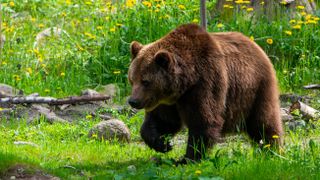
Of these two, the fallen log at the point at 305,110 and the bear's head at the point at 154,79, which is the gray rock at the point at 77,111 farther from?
the bear's head at the point at 154,79

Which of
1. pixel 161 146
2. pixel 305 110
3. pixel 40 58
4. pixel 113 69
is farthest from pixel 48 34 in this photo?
pixel 161 146

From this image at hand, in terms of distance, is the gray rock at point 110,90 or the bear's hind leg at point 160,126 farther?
the gray rock at point 110,90

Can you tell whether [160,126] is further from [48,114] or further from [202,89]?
[48,114]

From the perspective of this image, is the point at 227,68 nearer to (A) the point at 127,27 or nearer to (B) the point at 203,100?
(B) the point at 203,100

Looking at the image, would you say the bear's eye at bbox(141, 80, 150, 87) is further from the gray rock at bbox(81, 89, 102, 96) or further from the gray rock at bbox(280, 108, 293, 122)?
the gray rock at bbox(81, 89, 102, 96)

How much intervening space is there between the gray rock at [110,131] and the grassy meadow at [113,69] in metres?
0.10

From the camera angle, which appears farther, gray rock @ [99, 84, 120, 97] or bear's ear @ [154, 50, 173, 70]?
gray rock @ [99, 84, 120, 97]

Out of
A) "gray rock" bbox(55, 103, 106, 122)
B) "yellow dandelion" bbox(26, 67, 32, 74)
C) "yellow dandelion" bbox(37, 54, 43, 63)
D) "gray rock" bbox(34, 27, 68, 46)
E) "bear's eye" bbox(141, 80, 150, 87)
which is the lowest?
"gray rock" bbox(55, 103, 106, 122)

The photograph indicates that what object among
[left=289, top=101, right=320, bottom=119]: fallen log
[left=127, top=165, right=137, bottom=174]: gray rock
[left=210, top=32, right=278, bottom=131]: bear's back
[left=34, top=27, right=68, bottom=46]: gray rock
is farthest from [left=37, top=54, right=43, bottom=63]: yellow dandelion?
[left=127, top=165, right=137, bottom=174]: gray rock

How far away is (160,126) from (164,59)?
0.81m

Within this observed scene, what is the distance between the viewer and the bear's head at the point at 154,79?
25.7 feet

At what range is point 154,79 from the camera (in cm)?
789

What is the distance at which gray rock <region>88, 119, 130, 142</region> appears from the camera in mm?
9195

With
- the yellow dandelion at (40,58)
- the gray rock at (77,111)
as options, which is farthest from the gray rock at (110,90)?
the yellow dandelion at (40,58)
